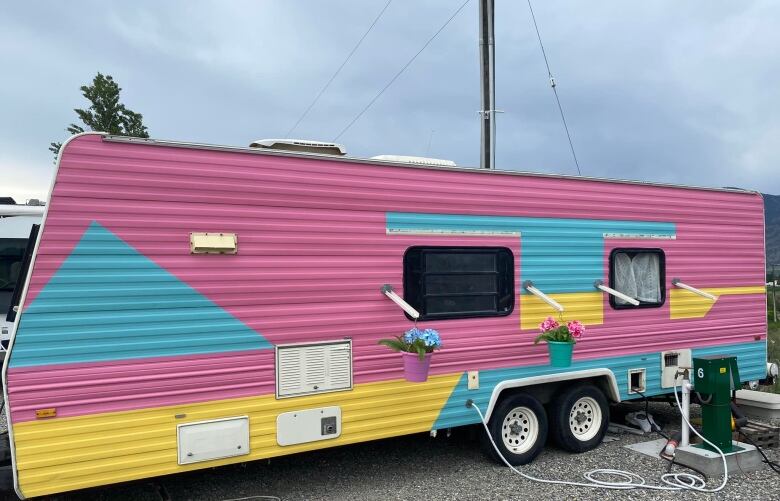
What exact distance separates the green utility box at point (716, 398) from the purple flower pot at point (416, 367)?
9.86ft

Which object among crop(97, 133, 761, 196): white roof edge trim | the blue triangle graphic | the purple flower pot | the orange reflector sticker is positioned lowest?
the orange reflector sticker

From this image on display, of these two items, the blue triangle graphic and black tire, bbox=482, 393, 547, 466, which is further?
black tire, bbox=482, 393, 547, 466

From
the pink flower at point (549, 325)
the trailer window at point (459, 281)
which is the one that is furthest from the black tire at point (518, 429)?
the trailer window at point (459, 281)

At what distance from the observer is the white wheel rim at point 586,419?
6.55 metres

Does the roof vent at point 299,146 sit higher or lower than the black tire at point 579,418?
higher

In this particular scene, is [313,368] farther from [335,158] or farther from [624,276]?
[624,276]

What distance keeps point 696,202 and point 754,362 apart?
2.19 meters

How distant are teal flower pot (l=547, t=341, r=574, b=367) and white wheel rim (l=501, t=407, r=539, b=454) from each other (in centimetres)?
61

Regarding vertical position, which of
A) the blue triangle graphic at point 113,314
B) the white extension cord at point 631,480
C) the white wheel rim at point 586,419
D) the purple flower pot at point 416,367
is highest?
the blue triangle graphic at point 113,314

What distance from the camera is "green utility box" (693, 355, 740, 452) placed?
6188mm

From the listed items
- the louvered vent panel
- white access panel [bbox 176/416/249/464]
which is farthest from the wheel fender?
white access panel [bbox 176/416/249/464]

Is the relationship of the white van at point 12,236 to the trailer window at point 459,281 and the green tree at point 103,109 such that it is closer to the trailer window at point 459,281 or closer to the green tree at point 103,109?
the green tree at point 103,109

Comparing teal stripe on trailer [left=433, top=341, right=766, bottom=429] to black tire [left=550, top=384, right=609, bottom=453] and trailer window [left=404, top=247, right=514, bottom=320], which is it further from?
trailer window [left=404, top=247, right=514, bottom=320]

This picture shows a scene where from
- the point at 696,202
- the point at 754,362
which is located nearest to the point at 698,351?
the point at 754,362
